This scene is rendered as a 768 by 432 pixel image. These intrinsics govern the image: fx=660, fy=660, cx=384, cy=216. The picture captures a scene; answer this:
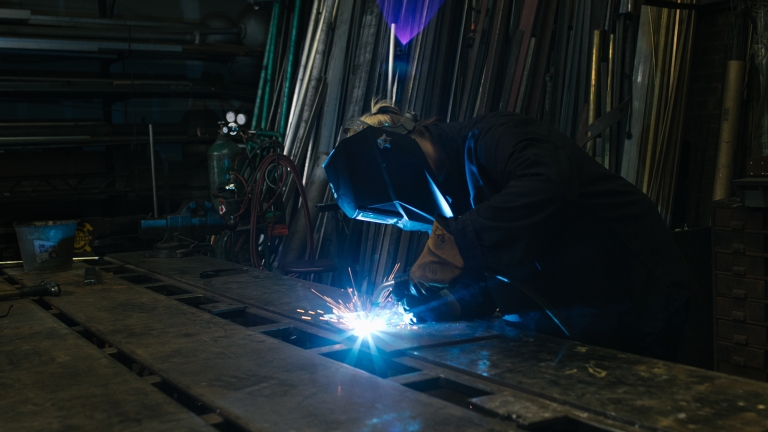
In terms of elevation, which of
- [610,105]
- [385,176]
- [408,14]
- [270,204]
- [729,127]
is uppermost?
[408,14]

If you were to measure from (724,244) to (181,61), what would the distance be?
17.7ft

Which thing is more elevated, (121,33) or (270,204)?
(121,33)

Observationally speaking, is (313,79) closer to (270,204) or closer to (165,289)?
(270,204)

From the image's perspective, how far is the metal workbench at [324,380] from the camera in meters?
1.13

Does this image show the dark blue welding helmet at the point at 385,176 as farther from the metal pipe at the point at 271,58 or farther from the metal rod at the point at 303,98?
the metal pipe at the point at 271,58

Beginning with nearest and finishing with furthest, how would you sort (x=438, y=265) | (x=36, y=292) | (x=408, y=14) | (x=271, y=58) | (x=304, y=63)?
(x=438, y=265) < (x=36, y=292) < (x=408, y=14) < (x=304, y=63) < (x=271, y=58)

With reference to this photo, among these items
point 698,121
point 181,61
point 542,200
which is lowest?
point 542,200

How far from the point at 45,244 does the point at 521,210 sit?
85.1 inches

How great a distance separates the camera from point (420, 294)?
1.80 m

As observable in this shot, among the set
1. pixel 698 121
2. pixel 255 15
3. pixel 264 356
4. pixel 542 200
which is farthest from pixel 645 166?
pixel 255 15

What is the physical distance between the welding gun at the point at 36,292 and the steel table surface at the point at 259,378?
295 mm

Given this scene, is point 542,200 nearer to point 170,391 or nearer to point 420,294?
point 420,294

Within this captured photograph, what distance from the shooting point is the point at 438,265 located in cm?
171

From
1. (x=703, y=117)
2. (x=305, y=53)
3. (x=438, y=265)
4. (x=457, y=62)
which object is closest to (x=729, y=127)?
(x=703, y=117)
